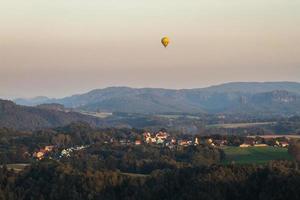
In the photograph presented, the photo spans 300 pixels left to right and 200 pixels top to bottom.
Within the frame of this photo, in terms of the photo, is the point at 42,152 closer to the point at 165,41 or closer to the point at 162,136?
the point at 162,136

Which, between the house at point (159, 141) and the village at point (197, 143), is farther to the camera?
the house at point (159, 141)

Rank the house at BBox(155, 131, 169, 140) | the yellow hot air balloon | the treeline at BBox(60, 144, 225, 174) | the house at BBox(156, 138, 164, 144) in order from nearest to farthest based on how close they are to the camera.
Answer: the yellow hot air balloon → the treeline at BBox(60, 144, 225, 174) → the house at BBox(156, 138, 164, 144) → the house at BBox(155, 131, 169, 140)

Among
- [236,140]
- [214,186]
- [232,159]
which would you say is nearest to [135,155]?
[232,159]

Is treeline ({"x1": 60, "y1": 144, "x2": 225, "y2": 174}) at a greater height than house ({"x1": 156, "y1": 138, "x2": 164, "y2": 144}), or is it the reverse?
house ({"x1": 156, "y1": 138, "x2": 164, "y2": 144})

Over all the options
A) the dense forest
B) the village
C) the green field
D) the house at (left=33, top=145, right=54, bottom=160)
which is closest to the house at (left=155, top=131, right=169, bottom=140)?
the village

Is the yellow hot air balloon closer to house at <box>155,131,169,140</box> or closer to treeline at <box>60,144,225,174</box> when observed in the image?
treeline at <box>60,144,225,174</box>

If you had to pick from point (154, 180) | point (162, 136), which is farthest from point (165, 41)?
point (162, 136)

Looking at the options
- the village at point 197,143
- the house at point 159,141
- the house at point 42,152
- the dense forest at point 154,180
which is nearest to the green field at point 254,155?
the dense forest at point 154,180

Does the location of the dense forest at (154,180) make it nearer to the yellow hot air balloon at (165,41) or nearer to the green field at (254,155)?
the green field at (254,155)
